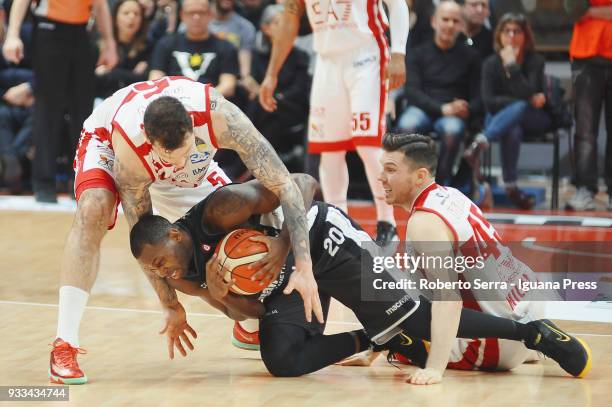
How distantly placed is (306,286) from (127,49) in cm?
661

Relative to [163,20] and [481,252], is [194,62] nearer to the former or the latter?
[163,20]

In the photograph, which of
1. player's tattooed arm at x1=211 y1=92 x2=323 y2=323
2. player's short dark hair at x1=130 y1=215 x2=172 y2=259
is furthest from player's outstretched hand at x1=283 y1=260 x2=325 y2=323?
player's short dark hair at x1=130 y1=215 x2=172 y2=259

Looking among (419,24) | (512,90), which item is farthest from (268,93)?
(419,24)

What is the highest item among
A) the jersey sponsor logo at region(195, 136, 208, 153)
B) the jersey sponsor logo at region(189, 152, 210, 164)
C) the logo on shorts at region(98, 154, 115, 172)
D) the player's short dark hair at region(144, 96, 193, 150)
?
the player's short dark hair at region(144, 96, 193, 150)

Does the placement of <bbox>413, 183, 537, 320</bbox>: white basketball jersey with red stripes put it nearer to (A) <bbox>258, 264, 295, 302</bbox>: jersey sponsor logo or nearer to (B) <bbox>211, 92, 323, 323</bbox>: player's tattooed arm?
(B) <bbox>211, 92, 323, 323</bbox>: player's tattooed arm

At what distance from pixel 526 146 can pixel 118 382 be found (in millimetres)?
6549

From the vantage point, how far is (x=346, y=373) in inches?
184

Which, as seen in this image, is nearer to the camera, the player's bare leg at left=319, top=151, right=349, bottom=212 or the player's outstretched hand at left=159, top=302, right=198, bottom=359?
the player's outstretched hand at left=159, top=302, right=198, bottom=359

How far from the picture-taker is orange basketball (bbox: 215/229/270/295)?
4410 mm

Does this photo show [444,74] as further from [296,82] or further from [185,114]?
[185,114]

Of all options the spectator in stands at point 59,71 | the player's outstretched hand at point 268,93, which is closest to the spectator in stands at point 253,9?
the spectator in stands at point 59,71

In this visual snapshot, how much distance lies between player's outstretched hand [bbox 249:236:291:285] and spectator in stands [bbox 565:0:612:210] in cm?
465

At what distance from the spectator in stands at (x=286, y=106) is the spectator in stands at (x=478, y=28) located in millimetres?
Result: 1432

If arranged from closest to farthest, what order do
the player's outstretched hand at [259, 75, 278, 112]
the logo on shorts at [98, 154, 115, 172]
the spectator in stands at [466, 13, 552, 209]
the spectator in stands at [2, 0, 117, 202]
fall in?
1. the logo on shorts at [98, 154, 115, 172]
2. the player's outstretched hand at [259, 75, 278, 112]
3. the spectator in stands at [466, 13, 552, 209]
4. the spectator in stands at [2, 0, 117, 202]
